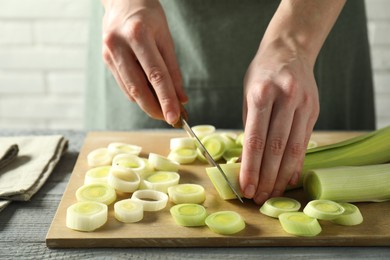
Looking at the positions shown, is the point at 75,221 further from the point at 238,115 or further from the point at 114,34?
the point at 238,115

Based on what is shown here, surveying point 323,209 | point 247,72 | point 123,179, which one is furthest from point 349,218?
point 123,179

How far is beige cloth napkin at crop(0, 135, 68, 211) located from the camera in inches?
59.4

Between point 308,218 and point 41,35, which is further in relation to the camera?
point 41,35

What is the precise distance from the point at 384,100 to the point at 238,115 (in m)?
1.15

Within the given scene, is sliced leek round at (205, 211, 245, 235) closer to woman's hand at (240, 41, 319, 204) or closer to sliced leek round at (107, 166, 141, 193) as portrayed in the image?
woman's hand at (240, 41, 319, 204)

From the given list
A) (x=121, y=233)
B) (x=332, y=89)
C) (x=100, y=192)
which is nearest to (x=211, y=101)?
(x=332, y=89)

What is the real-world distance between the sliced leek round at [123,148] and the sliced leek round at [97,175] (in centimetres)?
12

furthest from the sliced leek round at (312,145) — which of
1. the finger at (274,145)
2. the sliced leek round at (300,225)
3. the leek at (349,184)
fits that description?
the sliced leek round at (300,225)

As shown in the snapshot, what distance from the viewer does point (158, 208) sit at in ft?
4.72

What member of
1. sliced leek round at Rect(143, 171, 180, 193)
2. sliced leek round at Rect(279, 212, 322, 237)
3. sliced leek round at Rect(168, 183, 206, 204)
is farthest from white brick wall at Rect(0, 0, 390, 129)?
sliced leek round at Rect(279, 212, 322, 237)

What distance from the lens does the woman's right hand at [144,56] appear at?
1570 millimetres

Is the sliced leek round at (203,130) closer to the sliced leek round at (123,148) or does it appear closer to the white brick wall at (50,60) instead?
the sliced leek round at (123,148)

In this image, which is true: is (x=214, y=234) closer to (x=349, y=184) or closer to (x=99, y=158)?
(x=349, y=184)

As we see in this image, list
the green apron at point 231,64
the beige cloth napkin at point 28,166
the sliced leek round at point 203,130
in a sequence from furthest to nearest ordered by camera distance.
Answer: the green apron at point 231,64 → the sliced leek round at point 203,130 → the beige cloth napkin at point 28,166
